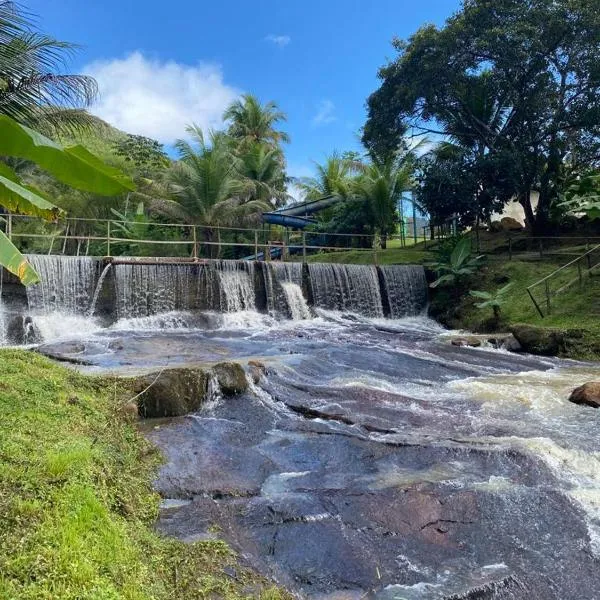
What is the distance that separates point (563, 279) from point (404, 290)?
16.7 ft

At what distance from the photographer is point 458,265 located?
17000 mm

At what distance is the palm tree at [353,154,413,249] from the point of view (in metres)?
25.2

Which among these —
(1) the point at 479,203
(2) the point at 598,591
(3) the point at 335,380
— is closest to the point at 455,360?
(3) the point at 335,380

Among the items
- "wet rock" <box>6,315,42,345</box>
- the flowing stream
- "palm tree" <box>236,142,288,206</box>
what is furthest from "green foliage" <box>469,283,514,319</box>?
"palm tree" <box>236,142,288,206</box>

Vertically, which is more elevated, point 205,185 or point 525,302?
point 205,185

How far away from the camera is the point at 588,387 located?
7.20 meters

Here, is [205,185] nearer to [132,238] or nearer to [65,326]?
[132,238]

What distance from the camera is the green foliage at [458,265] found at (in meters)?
16.9

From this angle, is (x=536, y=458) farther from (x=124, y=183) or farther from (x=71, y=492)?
(x=124, y=183)

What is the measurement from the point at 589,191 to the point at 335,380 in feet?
35.7

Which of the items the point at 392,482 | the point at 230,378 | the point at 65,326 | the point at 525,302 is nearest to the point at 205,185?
the point at 65,326

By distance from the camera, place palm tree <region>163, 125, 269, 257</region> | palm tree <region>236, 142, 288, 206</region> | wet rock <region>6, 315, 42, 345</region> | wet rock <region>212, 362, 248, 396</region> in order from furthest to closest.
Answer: palm tree <region>236, 142, 288, 206</region> < palm tree <region>163, 125, 269, 257</region> < wet rock <region>6, 315, 42, 345</region> < wet rock <region>212, 362, 248, 396</region>

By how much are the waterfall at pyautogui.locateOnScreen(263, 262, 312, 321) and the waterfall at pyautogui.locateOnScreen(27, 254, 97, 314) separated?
5181 mm

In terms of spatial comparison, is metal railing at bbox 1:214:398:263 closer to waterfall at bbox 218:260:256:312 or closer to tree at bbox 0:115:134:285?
waterfall at bbox 218:260:256:312
